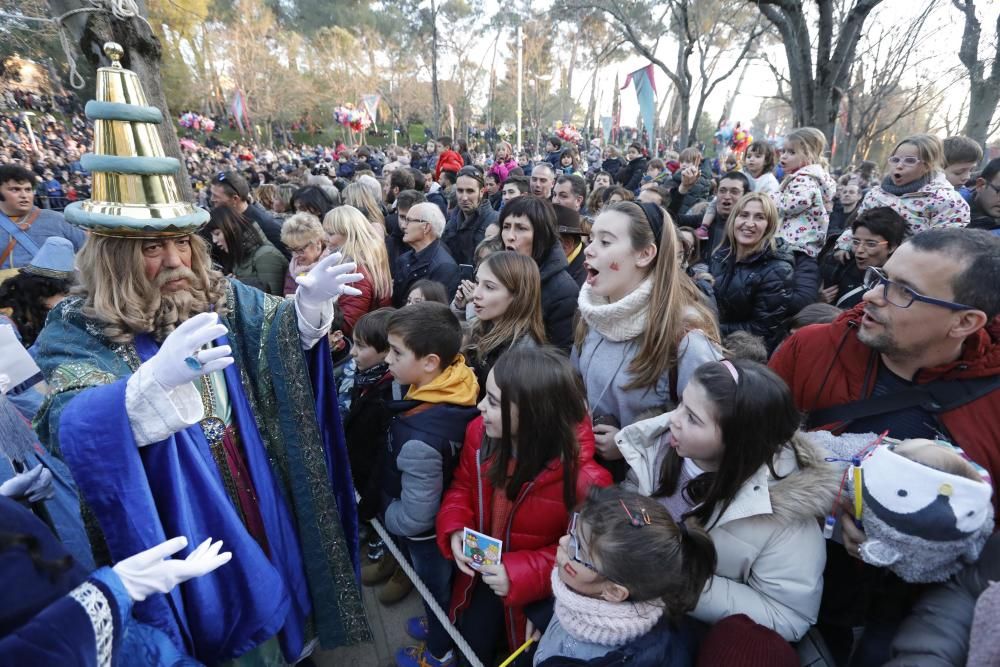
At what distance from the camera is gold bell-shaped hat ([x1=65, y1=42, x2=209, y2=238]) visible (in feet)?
5.06

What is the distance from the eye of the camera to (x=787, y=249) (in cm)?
385

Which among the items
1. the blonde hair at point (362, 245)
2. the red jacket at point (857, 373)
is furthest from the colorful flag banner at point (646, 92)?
the red jacket at point (857, 373)

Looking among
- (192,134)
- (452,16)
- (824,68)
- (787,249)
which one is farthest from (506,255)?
(452,16)

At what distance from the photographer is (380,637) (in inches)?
105

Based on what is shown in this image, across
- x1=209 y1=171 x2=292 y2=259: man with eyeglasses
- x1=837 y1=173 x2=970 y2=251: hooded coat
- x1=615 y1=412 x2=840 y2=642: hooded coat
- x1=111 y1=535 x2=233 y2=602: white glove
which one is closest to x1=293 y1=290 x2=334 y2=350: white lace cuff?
x1=111 y1=535 x2=233 y2=602: white glove

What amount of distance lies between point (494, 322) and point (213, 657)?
184 cm

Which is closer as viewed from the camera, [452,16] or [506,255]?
[506,255]

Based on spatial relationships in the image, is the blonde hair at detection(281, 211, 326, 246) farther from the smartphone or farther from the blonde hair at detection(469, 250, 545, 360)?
the smartphone

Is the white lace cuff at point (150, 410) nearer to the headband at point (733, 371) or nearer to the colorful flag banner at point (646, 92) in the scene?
the headband at point (733, 371)

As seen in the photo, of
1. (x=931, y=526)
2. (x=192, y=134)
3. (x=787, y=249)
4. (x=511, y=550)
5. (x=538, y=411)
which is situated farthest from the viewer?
(x=192, y=134)

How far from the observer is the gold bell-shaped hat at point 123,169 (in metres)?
1.54

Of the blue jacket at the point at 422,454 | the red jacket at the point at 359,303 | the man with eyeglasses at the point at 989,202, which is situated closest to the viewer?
the blue jacket at the point at 422,454

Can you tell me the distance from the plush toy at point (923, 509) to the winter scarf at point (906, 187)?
362 cm

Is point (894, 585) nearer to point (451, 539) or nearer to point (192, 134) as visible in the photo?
point (451, 539)
